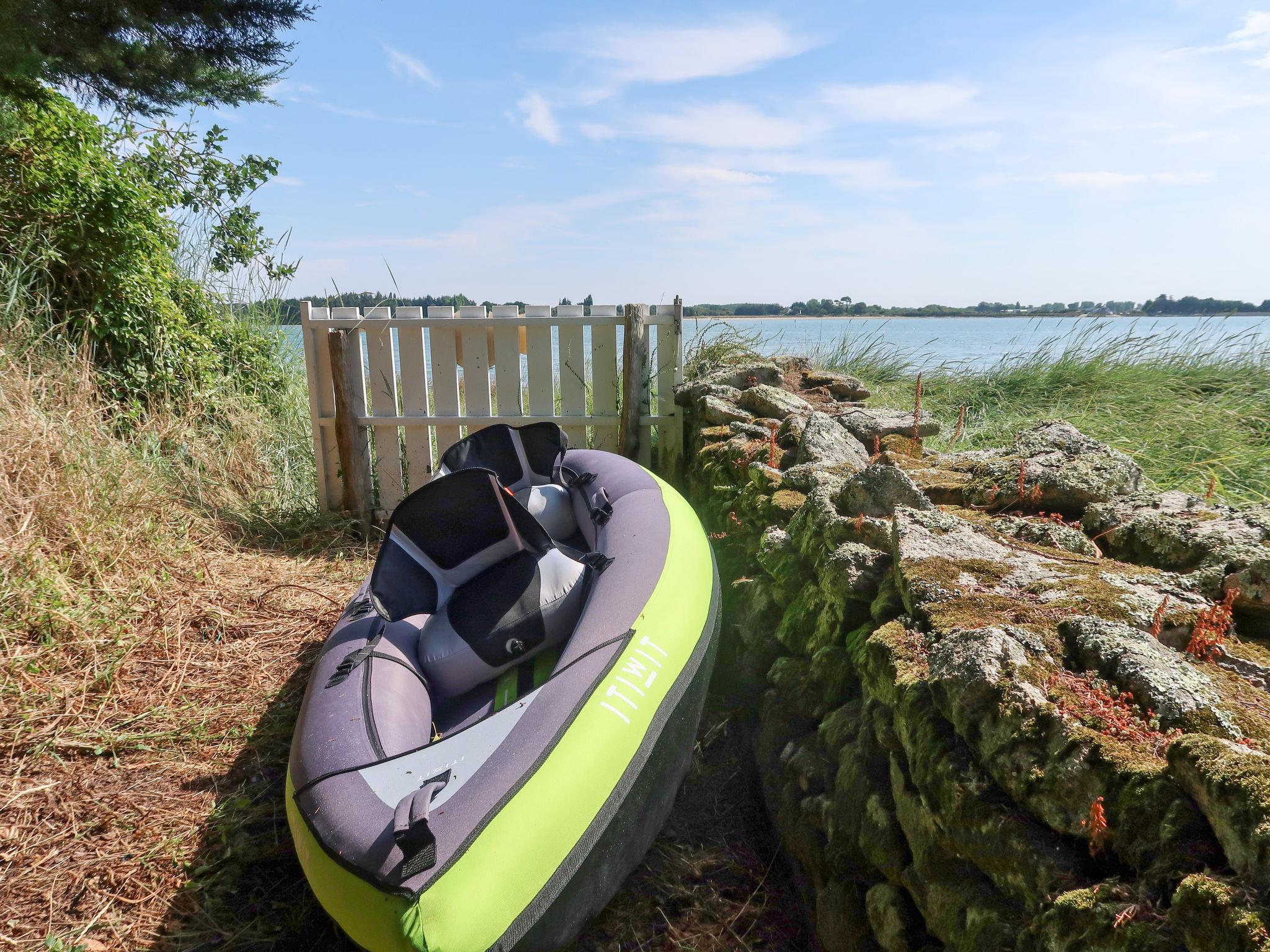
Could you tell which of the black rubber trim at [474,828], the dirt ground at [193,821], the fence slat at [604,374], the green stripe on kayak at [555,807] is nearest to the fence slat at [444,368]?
the fence slat at [604,374]

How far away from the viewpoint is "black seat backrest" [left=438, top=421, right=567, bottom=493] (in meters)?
3.48

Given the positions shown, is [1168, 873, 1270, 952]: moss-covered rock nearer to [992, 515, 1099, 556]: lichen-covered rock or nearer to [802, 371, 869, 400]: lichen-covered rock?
[992, 515, 1099, 556]: lichen-covered rock

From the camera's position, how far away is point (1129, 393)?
18.0ft

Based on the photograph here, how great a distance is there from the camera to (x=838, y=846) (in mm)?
1823

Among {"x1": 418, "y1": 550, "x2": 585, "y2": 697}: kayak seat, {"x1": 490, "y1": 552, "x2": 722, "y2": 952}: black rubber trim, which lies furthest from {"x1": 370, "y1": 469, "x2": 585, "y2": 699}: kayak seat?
{"x1": 490, "y1": 552, "x2": 722, "y2": 952}: black rubber trim

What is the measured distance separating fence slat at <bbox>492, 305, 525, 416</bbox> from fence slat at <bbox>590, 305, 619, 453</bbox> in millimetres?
506

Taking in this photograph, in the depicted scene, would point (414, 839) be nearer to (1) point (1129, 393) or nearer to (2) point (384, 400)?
(2) point (384, 400)

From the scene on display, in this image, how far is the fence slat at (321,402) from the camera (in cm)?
510

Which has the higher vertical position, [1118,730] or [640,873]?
[1118,730]

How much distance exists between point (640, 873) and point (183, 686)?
6.99ft

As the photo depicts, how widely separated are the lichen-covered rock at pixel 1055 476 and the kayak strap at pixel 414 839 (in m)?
1.93

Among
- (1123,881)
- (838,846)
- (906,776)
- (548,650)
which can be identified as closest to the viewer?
(1123,881)

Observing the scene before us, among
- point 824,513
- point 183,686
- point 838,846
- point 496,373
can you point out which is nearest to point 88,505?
point 183,686

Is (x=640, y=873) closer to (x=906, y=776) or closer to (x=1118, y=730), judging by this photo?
(x=906, y=776)
